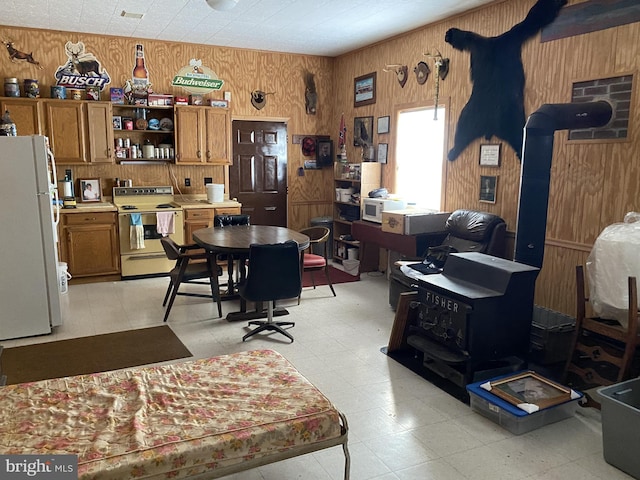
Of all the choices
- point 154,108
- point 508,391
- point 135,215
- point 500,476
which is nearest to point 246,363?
point 500,476

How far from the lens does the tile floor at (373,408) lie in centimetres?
254

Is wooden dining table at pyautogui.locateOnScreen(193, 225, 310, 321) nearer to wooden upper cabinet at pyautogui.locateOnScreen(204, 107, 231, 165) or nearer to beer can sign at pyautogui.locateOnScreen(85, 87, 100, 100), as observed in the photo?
wooden upper cabinet at pyautogui.locateOnScreen(204, 107, 231, 165)

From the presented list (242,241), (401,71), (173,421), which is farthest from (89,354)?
(401,71)

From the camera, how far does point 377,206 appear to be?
5938mm

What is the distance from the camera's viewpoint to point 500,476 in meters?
2.49

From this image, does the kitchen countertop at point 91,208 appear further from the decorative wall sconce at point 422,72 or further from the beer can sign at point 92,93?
the decorative wall sconce at point 422,72

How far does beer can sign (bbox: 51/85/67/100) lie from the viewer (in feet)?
19.3

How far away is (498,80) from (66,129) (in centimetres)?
473

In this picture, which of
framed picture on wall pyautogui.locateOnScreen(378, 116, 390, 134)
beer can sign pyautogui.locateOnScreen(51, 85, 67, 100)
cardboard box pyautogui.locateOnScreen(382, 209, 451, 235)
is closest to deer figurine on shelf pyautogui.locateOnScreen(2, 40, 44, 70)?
beer can sign pyautogui.locateOnScreen(51, 85, 67, 100)

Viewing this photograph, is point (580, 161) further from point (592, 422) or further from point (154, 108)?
point (154, 108)

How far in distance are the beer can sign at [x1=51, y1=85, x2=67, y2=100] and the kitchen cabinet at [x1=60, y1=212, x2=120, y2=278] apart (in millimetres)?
1395

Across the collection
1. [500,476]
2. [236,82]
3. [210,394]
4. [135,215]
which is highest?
[236,82]

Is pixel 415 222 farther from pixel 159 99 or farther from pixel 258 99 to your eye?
pixel 159 99

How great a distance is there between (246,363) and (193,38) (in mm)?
5055
